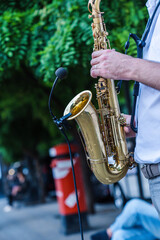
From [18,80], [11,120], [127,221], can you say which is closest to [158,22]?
[127,221]

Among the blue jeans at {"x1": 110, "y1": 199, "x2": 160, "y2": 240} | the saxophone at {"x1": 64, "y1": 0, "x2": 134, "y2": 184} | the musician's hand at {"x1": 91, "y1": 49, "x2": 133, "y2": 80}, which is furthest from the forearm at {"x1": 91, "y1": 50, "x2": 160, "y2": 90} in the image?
the blue jeans at {"x1": 110, "y1": 199, "x2": 160, "y2": 240}

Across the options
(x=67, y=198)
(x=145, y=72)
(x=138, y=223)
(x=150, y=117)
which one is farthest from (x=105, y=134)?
(x=67, y=198)

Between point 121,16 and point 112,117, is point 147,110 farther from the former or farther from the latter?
point 121,16

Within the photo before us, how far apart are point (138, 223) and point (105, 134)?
92.7 inches

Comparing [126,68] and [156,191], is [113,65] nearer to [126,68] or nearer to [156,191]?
[126,68]

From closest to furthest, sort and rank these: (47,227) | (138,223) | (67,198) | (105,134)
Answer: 1. (105,134)
2. (138,223)
3. (67,198)
4. (47,227)

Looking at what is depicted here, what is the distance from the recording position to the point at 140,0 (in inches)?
155

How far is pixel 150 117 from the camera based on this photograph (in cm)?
146

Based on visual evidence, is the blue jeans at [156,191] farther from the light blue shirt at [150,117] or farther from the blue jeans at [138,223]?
the blue jeans at [138,223]

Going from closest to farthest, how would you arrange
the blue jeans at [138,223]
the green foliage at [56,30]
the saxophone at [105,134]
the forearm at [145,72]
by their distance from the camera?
the forearm at [145,72], the saxophone at [105,134], the green foliage at [56,30], the blue jeans at [138,223]

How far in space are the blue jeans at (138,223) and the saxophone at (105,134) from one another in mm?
2122

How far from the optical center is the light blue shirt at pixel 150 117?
144 centimetres

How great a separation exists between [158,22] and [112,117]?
68 cm

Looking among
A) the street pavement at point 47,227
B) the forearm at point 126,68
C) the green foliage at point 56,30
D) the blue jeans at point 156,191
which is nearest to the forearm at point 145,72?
the forearm at point 126,68
